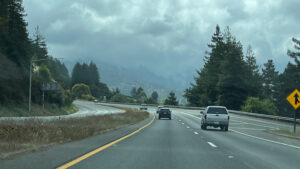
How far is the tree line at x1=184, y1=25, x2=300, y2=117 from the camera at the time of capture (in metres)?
79.2

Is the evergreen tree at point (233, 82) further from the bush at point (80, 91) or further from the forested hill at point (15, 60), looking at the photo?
the bush at point (80, 91)

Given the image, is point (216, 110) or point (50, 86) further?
point (50, 86)

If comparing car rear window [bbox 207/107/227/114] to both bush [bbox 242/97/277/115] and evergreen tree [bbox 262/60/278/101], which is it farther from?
evergreen tree [bbox 262/60/278/101]

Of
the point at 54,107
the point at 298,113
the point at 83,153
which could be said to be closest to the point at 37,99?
the point at 54,107

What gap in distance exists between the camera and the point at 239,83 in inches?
3339

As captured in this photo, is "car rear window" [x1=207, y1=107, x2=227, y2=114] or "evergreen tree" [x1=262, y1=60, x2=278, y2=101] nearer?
"car rear window" [x1=207, y1=107, x2=227, y2=114]

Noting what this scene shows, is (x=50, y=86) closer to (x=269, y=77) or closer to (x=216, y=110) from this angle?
(x=216, y=110)

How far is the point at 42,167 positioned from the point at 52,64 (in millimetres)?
167177

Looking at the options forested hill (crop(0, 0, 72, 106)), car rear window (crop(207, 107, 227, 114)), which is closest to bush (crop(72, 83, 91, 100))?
forested hill (crop(0, 0, 72, 106))

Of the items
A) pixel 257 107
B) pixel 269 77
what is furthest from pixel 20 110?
pixel 269 77

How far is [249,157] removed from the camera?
1122 centimetres

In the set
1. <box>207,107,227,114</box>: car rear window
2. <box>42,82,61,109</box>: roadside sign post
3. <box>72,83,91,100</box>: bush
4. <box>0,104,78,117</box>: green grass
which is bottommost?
<box>0,104,78,117</box>: green grass

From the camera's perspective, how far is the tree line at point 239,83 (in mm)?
79156

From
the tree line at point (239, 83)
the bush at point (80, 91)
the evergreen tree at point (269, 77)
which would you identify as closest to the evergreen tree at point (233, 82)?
the tree line at point (239, 83)
